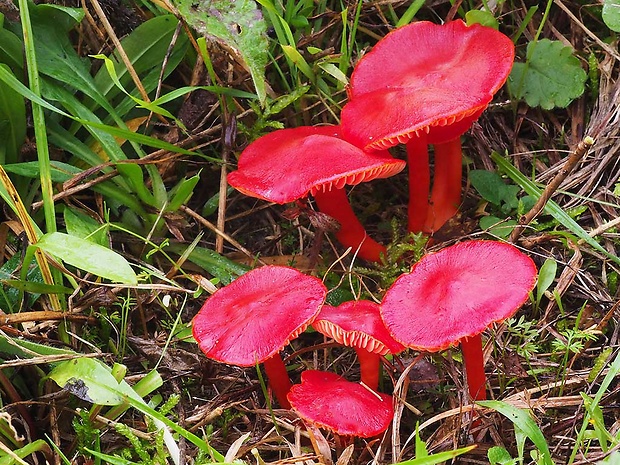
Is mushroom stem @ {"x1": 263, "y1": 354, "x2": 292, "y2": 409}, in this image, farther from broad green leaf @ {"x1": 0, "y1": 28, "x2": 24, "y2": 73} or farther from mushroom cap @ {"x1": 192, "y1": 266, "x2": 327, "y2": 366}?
broad green leaf @ {"x1": 0, "y1": 28, "x2": 24, "y2": 73}

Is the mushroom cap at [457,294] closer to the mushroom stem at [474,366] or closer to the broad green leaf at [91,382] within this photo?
the mushroom stem at [474,366]

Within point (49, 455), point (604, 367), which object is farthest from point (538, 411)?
point (49, 455)

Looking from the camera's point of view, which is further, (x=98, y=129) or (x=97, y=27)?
(x=97, y=27)

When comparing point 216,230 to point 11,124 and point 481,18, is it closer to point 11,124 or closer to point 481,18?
point 11,124

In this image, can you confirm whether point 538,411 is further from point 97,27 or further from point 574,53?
point 97,27

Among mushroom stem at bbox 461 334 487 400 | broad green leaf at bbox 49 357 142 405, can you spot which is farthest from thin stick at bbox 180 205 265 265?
mushroom stem at bbox 461 334 487 400

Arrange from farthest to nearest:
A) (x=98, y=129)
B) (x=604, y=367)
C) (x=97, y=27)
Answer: (x=97, y=27) < (x=98, y=129) < (x=604, y=367)

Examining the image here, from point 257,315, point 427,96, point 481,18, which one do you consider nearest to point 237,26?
point 427,96
